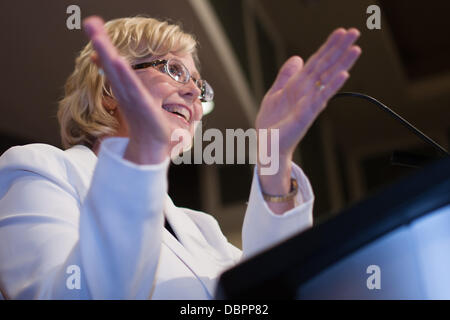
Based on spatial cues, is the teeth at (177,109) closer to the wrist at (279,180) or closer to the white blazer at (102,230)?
the white blazer at (102,230)

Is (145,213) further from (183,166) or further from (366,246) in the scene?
(183,166)

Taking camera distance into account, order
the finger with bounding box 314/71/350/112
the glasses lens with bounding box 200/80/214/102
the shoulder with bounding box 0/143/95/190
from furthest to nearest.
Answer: the glasses lens with bounding box 200/80/214/102 < the shoulder with bounding box 0/143/95/190 < the finger with bounding box 314/71/350/112

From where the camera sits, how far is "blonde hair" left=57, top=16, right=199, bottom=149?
41.9 inches

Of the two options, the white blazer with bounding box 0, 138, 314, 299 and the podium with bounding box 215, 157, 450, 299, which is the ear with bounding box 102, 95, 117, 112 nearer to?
the white blazer with bounding box 0, 138, 314, 299

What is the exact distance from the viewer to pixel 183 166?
3.81m

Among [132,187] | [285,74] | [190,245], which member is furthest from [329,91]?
[190,245]

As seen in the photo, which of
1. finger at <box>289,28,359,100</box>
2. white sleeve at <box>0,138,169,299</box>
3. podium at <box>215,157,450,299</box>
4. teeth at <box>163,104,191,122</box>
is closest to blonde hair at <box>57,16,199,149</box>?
teeth at <box>163,104,191,122</box>

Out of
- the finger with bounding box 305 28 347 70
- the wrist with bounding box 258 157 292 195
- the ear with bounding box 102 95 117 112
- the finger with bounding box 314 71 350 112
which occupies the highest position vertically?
the ear with bounding box 102 95 117 112

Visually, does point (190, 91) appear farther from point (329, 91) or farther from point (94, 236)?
point (94, 236)

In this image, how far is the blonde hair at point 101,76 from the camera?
1.06 meters

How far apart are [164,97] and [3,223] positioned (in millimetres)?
503

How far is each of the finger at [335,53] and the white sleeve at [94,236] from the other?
0.87 ft

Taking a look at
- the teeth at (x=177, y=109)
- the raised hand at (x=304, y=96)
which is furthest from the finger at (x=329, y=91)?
the teeth at (x=177, y=109)
